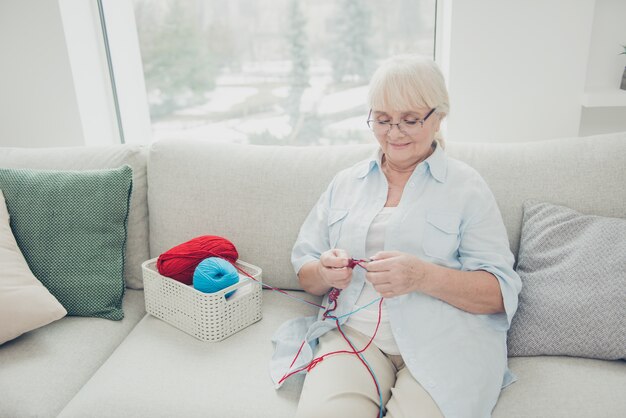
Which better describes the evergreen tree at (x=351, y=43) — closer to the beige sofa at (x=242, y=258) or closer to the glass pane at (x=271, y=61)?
the glass pane at (x=271, y=61)

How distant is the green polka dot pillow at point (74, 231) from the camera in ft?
5.15

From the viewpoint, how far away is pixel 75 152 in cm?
184

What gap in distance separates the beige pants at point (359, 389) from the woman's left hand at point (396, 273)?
0.19 metres

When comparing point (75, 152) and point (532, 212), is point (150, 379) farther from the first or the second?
point (532, 212)

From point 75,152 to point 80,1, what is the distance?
0.94 meters

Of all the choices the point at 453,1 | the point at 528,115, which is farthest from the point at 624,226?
the point at 453,1

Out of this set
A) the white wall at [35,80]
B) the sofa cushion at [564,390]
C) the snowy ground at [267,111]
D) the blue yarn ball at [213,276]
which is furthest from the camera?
the snowy ground at [267,111]

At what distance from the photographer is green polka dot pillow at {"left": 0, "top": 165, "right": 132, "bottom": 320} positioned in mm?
1570

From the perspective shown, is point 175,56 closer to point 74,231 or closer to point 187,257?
point 74,231

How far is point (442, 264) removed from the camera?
1.31 m

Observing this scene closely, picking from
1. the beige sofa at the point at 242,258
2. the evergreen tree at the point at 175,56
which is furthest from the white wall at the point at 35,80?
the beige sofa at the point at 242,258

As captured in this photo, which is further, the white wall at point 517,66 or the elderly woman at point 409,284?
the white wall at point 517,66

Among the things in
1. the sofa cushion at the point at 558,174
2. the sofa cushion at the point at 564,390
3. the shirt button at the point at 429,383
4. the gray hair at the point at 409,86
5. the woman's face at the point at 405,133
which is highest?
the gray hair at the point at 409,86

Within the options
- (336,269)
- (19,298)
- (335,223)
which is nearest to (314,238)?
(335,223)
